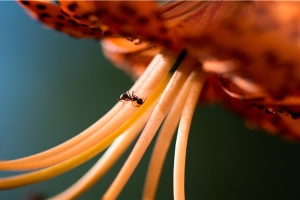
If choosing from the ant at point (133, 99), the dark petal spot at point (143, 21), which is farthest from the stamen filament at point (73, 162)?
the dark petal spot at point (143, 21)

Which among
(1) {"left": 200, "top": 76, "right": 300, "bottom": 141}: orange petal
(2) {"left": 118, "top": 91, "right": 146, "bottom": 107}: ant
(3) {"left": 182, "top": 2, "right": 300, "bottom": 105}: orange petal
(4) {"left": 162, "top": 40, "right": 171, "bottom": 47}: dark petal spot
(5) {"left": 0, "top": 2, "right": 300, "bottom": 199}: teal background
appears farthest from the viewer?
(5) {"left": 0, "top": 2, "right": 300, "bottom": 199}: teal background

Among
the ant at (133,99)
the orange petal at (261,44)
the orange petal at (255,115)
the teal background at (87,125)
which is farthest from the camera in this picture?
the teal background at (87,125)

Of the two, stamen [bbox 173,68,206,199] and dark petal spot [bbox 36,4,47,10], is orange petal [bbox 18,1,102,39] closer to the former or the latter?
dark petal spot [bbox 36,4,47,10]

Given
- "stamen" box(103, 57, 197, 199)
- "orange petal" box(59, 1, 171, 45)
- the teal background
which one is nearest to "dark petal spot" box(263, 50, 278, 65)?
"orange petal" box(59, 1, 171, 45)

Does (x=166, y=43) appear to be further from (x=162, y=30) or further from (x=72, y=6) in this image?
(x=72, y=6)

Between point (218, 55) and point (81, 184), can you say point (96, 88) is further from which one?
point (218, 55)

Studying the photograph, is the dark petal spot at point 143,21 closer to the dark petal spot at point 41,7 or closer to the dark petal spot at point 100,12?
the dark petal spot at point 100,12
